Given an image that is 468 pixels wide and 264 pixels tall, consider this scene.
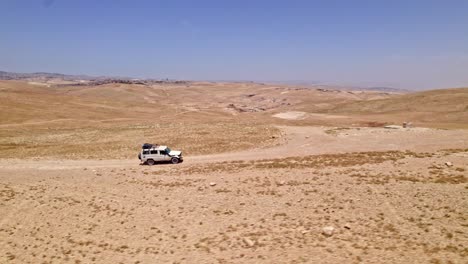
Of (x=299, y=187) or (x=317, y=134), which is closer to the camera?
(x=299, y=187)

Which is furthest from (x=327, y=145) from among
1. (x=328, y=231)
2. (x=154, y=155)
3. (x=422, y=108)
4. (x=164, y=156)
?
(x=422, y=108)

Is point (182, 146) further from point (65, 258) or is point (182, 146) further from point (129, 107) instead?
point (129, 107)

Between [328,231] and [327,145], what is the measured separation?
88.5 feet

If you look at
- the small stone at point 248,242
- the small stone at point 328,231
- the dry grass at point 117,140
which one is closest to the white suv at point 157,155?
the dry grass at point 117,140

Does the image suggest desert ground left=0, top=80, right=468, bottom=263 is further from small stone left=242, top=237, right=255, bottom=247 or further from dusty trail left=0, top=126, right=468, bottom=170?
dusty trail left=0, top=126, right=468, bottom=170

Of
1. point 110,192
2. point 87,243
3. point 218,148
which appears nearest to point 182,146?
point 218,148

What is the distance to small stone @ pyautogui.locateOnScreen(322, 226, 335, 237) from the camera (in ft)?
56.8

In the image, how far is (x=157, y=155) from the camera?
3712 cm

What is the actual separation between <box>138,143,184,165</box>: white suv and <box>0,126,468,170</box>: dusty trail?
91 centimetres

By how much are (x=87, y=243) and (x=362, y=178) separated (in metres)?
16.7

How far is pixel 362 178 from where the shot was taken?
87.5 feet

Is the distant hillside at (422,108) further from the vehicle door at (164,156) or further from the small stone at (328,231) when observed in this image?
the small stone at (328,231)

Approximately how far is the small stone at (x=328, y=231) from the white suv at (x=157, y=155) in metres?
21.4

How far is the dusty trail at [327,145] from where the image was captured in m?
37.8
